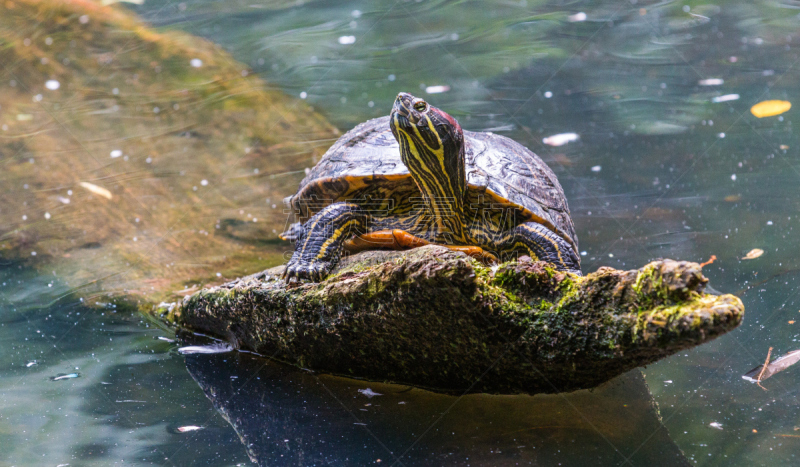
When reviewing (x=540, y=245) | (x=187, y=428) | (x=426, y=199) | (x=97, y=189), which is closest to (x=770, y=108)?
(x=540, y=245)

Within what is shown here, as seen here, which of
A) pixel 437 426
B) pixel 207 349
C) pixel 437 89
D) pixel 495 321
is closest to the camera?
pixel 495 321

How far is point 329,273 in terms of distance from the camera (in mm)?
2469

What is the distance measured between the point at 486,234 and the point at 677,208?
2.33 m

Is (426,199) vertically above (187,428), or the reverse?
(426,199)

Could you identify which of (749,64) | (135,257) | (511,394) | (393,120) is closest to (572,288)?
(511,394)

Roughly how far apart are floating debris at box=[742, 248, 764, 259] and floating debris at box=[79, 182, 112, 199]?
5003 mm

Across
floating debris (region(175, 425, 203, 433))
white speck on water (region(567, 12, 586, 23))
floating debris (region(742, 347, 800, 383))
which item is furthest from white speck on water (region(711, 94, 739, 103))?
floating debris (region(175, 425, 203, 433))

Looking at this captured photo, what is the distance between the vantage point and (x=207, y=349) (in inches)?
108

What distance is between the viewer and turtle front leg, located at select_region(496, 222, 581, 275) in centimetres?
255

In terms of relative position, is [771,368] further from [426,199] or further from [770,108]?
[770,108]

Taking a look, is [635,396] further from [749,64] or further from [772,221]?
[749,64]

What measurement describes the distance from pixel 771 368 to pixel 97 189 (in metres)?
5.19

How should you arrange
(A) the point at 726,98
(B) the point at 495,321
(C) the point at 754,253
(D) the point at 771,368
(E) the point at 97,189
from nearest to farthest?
(B) the point at 495,321
(D) the point at 771,368
(C) the point at 754,253
(E) the point at 97,189
(A) the point at 726,98

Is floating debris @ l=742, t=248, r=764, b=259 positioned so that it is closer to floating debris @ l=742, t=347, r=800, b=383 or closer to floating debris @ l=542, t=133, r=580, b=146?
floating debris @ l=742, t=347, r=800, b=383
